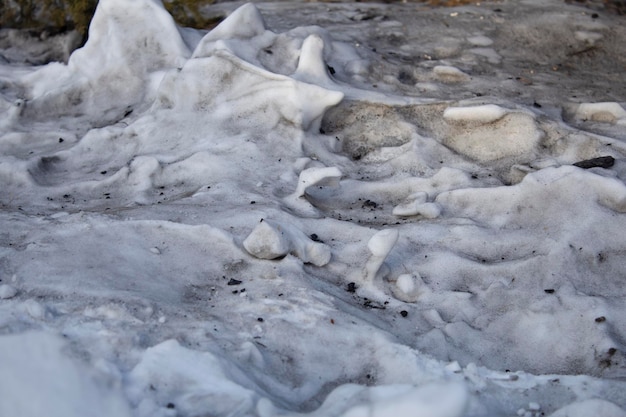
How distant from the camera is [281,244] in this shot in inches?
117

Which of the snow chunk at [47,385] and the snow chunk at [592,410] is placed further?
the snow chunk at [592,410]

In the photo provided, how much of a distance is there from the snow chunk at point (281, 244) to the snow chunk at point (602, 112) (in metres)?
1.77

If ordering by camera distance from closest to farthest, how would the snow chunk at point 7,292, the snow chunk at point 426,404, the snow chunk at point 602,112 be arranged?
the snow chunk at point 426,404, the snow chunk at point 7,292, the snow chunk at point 602,112

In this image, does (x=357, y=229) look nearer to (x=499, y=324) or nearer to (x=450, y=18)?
(x=499, y=324)

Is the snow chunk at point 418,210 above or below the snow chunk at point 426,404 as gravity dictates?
below

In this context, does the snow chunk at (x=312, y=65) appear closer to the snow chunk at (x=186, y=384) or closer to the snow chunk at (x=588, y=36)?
the snow chunk at (x=588, y=36)

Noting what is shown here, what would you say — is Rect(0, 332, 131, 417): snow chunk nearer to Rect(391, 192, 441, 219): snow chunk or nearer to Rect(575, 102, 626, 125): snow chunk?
→ Rect(391, 192, 441, 219): snow chunk

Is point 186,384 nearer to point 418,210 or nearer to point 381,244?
point 381,244

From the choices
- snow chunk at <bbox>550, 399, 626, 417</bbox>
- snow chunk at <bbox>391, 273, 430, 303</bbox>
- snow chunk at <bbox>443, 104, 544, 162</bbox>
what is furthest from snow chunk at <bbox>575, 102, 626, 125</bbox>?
snow chunk at <bbox>550, 399, 626, 417</bbox>

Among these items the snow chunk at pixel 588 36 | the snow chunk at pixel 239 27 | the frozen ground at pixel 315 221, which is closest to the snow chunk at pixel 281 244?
the frozen ground at pixel 315 221

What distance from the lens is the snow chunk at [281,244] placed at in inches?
117

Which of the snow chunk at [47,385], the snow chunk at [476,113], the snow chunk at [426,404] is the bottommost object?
the snow chunk at [476,113]

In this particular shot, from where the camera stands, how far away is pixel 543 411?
92.6 inches

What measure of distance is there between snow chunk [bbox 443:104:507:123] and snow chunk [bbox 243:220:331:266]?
1269mm
